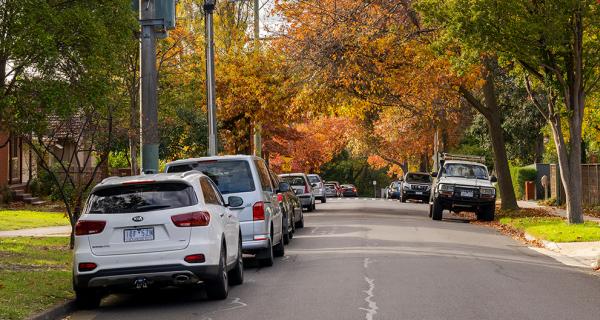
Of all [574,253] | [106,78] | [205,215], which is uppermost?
[106,78]

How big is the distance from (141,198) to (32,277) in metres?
2.88

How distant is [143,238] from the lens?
462 inches

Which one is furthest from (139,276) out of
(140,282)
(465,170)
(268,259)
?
(465,170)

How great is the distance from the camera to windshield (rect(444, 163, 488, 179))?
107 ft

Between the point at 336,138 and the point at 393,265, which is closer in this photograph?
the point at 393,265

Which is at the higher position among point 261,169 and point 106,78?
point 106,78

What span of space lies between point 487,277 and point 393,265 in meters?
2.04

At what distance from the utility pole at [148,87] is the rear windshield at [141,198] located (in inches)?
260

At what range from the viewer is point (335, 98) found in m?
34.8

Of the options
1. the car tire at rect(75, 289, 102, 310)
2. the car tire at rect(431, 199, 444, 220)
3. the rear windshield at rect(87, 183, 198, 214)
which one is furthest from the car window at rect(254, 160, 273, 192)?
the car tire at rect(431, 199, 444, 220)

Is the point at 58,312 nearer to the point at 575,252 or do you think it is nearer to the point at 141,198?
the point at 141,198

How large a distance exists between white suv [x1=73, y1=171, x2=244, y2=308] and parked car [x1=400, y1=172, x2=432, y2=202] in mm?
39541

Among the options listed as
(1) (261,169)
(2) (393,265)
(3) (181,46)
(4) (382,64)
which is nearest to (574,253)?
(2) (393,265)

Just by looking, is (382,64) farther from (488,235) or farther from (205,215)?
(205,215)
